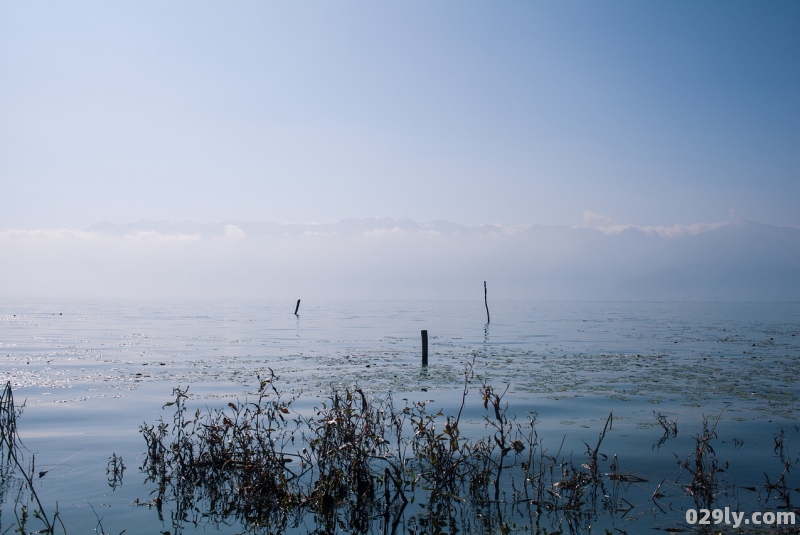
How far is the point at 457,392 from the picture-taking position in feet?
59.9

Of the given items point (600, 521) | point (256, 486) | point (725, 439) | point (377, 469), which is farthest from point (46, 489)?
point (725, 439)

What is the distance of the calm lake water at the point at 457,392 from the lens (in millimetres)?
8859

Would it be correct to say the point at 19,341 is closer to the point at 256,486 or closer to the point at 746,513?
the point at 256,486

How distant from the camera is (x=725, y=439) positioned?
12.1 metres

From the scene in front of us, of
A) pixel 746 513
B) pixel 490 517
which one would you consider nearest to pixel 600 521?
pixel 490 517

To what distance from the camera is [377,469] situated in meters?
10.1

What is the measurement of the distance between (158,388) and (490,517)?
47.1 feet

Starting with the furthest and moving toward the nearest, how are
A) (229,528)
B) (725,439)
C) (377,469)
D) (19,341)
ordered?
(19,341) → (725,439) → (377,469) → (229,528)

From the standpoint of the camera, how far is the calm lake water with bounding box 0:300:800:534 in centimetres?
886

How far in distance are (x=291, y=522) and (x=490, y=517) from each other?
8.92 ft

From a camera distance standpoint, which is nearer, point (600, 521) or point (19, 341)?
point (600, 521)

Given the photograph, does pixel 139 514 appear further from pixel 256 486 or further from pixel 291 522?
pixel 291 522

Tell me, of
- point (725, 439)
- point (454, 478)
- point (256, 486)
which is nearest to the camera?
point (256, 486)

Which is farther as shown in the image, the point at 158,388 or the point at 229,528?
the point at 158,388
